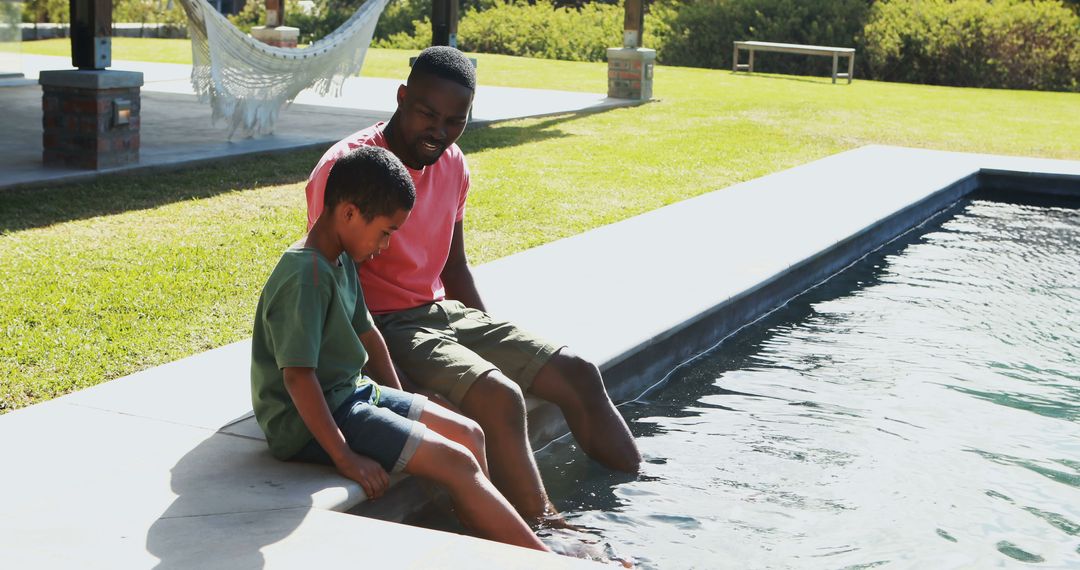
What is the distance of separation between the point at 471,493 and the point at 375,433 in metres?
0.27

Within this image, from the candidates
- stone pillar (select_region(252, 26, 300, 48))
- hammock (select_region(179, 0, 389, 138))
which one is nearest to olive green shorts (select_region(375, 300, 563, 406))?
hammock (select_region(179, 0, 389, 138))

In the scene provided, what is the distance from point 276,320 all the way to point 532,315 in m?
1.97


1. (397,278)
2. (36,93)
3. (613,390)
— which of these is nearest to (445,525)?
(397,278)

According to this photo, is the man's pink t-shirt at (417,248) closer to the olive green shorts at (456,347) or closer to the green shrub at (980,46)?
the olive green shorts at (456,347)

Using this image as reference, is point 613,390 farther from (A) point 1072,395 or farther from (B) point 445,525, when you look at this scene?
(A) point 1072,395

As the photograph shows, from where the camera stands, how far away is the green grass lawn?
13.6 ft

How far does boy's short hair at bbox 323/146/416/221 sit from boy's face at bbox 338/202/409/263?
1 centimetres

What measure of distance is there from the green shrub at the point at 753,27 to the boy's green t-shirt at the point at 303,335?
21093mm

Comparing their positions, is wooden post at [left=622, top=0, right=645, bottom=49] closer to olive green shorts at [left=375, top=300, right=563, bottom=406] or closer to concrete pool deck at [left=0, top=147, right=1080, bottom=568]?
concrete pool deck at [left=0, top=147, right=1080, bottom=568]

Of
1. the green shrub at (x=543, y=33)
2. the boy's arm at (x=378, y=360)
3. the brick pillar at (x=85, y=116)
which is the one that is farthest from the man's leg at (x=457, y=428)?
the green shrub at (x=543, y=33)

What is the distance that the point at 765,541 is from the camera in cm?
320

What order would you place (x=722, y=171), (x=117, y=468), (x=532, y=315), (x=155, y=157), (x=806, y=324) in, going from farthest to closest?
(x=722, y=171)
(x=155, y=157)
(x=806, y=324)
(x=532, y=315)
(x=117, y=468)

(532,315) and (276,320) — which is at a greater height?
(276,320)

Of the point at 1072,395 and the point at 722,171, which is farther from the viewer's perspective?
the point at 722,171
